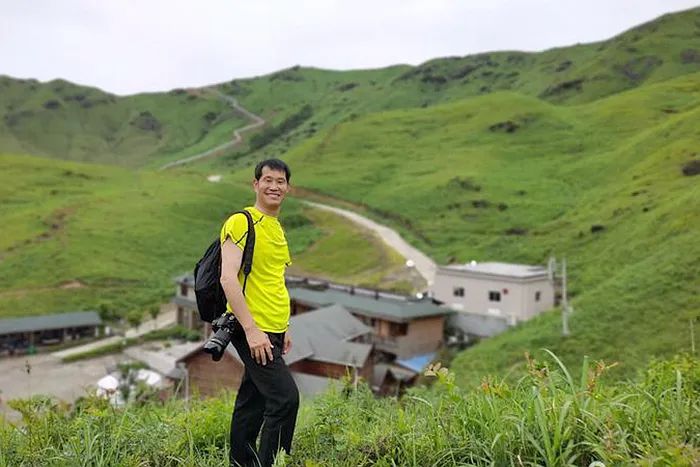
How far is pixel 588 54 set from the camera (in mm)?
152000

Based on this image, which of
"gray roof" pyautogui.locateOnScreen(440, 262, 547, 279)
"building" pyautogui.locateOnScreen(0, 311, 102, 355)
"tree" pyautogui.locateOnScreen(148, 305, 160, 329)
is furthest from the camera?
"tree" pyautogui.locateOnScreen(148, 305, 160, 329)

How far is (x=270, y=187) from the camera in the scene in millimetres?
4066

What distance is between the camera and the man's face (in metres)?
4.05

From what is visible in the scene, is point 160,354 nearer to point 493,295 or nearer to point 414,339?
point 414,339

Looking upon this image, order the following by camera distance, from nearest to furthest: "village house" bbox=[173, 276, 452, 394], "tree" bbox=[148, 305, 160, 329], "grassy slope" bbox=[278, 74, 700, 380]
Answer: "grassy slope" bbox=[278, 74, 700, 380], "village house" bbox=[173, 276, 452, 394], "tree" bbox=[148, 305, 160, 329]

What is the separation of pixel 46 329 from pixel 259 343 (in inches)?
1638

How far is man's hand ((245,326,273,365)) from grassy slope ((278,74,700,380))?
16.9 metres

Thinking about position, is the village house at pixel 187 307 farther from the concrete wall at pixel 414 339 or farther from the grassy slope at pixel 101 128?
the grassy slope at pixel 101 128

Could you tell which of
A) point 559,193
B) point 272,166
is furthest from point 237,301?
point 559,193

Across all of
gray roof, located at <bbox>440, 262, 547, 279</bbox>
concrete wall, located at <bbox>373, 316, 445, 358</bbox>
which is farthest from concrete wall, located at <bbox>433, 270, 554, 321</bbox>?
concrete wall, located at <bbox>373, 316, 445, 358</bbox>

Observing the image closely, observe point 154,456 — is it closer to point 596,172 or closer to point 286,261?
point 286,261

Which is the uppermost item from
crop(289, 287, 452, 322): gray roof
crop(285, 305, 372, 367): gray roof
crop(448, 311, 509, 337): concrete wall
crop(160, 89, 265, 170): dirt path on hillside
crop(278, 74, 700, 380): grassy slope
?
crop(160, 89, 265, 170): dirt path on hillside

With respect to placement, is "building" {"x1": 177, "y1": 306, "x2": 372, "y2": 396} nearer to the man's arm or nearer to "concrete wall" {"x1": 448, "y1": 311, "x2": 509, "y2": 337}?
"concrete wall" {"x1": 448, "y1": 311, "x2": 509, "y2": 337}

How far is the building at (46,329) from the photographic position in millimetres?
37438
